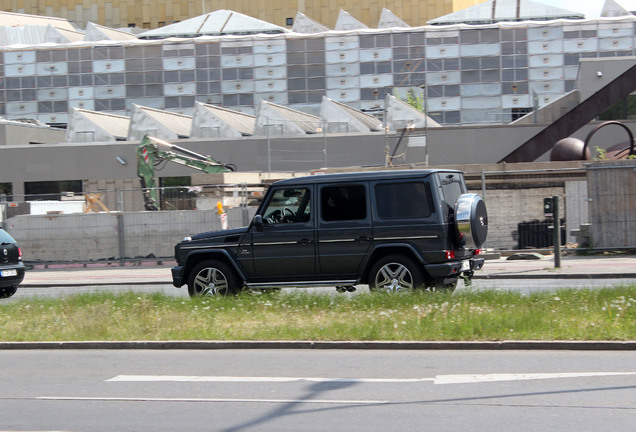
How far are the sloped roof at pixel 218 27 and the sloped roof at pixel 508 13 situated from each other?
48.3 feet

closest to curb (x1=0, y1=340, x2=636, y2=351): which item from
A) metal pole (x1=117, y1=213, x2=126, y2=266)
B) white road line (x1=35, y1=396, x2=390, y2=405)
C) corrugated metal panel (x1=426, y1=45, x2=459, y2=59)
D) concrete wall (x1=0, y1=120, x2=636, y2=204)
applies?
white road line (x1=35, y1=396, x2=390, y2=405)

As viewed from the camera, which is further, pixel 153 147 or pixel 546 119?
pixel 546 119

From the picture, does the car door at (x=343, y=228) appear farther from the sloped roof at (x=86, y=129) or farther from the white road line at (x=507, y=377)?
the sloped roof at (x=86, y=129)

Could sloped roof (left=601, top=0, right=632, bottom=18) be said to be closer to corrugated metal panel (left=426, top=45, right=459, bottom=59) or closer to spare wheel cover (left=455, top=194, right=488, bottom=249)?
corrugated metal panel (left=426, top=45, right=459, bottom=59)

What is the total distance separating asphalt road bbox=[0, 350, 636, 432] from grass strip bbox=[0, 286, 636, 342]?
1.58ft

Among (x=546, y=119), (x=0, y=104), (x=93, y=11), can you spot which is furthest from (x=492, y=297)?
(x=93, y=11)

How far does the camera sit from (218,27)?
73438 millimetres

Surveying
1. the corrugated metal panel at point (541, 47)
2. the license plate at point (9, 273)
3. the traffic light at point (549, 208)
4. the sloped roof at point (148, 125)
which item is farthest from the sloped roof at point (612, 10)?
the license plate at point (9, 273)

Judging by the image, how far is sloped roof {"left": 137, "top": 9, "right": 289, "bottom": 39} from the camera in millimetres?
72438

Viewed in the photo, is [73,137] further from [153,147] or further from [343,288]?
[343,288]

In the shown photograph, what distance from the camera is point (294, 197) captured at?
12430 millimetres

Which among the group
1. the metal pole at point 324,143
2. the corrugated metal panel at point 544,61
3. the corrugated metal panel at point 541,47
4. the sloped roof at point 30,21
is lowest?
the metal pole at point 324,143

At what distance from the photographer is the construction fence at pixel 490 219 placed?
2142 cm

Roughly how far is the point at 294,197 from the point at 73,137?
136 feet
